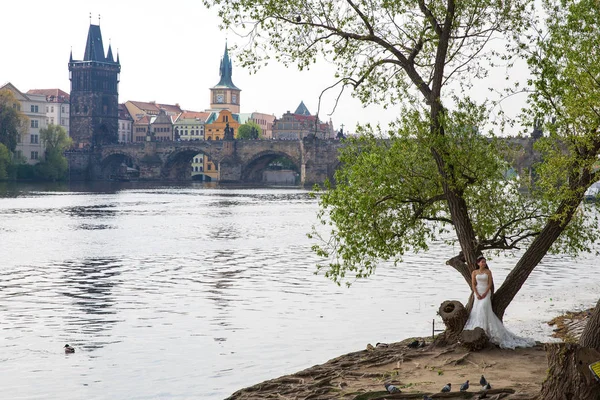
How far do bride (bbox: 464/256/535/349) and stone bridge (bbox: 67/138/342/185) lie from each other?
118 meters

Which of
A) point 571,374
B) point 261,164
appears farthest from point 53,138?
point 571,374

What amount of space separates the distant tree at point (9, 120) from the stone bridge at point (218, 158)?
3879 cm

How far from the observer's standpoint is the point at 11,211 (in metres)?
67.9

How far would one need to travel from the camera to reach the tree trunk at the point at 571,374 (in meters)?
11.1

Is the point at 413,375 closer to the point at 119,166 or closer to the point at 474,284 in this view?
the point at 474,284

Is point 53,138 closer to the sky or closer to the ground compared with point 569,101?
closer to the sky

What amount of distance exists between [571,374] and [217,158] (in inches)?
5539

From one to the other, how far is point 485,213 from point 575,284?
45.3ft

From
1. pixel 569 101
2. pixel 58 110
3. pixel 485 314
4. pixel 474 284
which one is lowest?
pixel 485 314

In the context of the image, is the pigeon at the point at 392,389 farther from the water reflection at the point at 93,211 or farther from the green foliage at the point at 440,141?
the water reflection at the point at 93,211

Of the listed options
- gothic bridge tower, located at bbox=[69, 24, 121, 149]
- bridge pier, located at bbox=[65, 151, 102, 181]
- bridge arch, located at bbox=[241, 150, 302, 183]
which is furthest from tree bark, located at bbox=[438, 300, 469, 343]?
gothic bridge tower, located at bbox=[69, 24, 121, 149]

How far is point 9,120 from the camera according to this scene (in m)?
115

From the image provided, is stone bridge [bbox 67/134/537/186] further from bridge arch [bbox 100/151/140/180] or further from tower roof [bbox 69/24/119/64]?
tower roof [bbox 69/24/119/64]

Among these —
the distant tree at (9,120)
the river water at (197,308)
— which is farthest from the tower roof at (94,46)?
the river water at (197,308)
